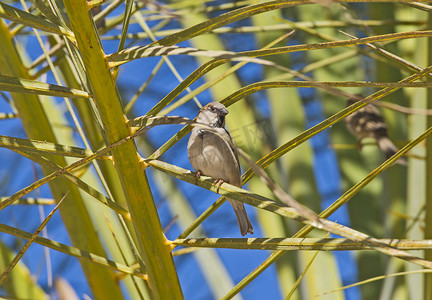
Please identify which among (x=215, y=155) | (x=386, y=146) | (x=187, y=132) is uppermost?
(x=386, y=146)

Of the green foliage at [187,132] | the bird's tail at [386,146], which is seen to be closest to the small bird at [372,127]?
the bird's tail at [386,146]

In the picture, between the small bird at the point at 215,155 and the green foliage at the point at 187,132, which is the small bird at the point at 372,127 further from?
the small bird at the point at 215,155

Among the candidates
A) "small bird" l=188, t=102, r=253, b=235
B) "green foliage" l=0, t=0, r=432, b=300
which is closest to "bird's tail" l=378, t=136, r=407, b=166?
"green foliage" l=0, t=0, r=432, b=300

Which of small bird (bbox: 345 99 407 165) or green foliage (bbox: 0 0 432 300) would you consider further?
small bird (bbox: 345 99 407 165)

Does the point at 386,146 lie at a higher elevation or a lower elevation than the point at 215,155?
higher

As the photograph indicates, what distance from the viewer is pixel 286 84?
1.09m

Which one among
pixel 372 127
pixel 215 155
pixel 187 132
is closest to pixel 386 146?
pixel 372 127

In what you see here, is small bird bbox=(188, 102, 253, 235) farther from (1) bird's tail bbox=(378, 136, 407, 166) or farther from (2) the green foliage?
(1) bird's tail bbox=(378, 136, 407, 166)

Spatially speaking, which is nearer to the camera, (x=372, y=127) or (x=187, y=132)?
(x=187, y=132)

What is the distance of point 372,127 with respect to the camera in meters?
4.09

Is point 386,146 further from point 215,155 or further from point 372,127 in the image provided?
point 215,155

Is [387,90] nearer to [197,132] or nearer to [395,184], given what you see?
[197,132]

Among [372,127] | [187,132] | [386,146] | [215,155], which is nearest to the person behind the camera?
[187,132]

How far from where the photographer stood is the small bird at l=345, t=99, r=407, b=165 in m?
3.73
